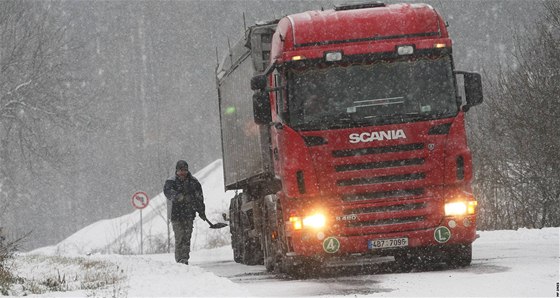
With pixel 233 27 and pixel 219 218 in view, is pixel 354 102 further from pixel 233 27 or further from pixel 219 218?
pixel 233 27

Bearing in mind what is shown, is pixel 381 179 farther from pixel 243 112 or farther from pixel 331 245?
pixel 243 112

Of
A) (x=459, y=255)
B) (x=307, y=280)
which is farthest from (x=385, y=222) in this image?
(x=459, y=255)

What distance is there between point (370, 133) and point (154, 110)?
4982cm

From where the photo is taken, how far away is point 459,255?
13.0 metres

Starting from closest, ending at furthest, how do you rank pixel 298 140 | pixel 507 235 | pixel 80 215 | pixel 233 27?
pixel 298 140, pixel 507 235, pixel 233 27, pixel 80 215

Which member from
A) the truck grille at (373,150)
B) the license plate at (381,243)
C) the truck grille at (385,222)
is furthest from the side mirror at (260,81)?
the license plate at (381,243)

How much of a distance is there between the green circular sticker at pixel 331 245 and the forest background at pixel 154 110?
12.2ft

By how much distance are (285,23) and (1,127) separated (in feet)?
106

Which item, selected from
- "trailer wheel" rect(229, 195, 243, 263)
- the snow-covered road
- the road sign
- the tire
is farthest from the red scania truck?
the road sign

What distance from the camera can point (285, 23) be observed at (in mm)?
12805

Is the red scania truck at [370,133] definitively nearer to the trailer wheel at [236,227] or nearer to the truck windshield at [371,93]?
the truck windshield at [371,93]

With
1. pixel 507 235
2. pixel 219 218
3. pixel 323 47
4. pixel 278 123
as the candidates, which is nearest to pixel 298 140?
pixel 278 123

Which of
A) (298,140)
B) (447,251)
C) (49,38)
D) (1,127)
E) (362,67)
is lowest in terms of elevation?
(447,251)

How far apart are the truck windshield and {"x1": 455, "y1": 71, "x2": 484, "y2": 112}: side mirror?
23 centimetres
